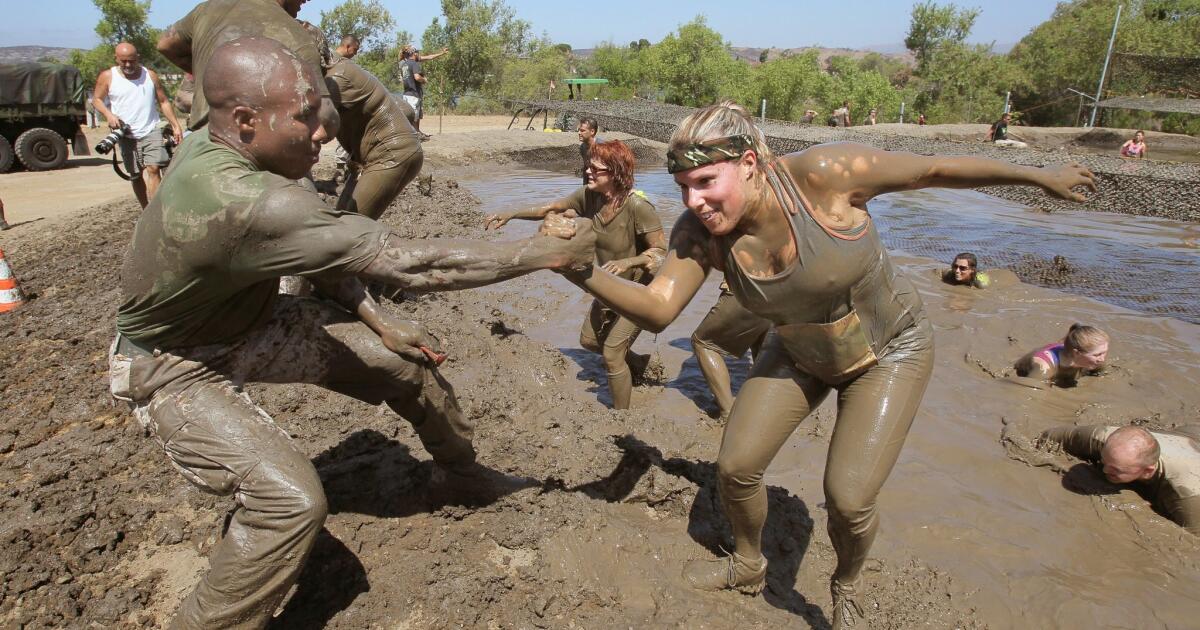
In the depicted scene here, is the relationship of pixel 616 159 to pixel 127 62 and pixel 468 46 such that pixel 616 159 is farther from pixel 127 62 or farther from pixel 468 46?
pixel 468 46

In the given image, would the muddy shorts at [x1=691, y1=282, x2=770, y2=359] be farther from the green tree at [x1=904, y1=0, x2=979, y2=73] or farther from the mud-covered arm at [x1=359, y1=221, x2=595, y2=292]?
the green tree at [x1=904, y1=0, x2=979, y2=73]

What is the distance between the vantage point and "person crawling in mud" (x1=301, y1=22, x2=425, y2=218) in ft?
14.0

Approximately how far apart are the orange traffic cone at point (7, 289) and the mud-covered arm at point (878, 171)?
6.25 m

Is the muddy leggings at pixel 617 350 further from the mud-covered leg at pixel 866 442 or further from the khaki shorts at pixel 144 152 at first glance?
the khaki shorts at pixel 144 152

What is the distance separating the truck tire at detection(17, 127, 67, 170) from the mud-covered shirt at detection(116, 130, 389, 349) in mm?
14868

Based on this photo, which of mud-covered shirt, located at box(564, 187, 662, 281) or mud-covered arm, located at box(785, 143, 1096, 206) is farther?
mud-covered shirt, located at box(564, 187, 662, 281)

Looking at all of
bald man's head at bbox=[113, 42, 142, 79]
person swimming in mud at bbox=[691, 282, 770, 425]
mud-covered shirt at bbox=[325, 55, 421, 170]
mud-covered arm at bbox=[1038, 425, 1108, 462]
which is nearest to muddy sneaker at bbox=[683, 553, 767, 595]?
person swimming in mud at bbox=[691, 282, 770, 425]

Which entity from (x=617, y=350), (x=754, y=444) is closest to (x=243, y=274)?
(x=754, y=444)

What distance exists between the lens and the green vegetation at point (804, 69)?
31.6m

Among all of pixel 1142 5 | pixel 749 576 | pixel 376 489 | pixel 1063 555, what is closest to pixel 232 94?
pixel 376 489

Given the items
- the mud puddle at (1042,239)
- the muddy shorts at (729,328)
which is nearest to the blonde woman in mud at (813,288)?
the muddy shorts at (729,328)

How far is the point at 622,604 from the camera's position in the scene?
2.85 m

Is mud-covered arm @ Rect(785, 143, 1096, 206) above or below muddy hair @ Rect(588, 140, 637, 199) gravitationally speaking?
above

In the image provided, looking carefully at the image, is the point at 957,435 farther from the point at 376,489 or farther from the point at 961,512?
the point at 376,489
